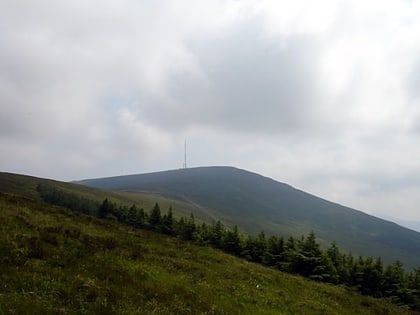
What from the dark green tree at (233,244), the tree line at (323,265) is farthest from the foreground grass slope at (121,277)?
the dark green tree at (233,244)

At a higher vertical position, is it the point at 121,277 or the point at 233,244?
the point at 121,277

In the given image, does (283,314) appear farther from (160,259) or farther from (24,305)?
(24,305)

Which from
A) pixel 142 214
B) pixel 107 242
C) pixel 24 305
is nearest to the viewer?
pixel 24 305

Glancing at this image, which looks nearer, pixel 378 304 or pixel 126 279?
pixel 126 279

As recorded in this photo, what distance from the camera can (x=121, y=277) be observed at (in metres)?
20.6

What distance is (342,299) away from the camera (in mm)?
34094

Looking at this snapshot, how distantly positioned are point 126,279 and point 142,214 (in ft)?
302

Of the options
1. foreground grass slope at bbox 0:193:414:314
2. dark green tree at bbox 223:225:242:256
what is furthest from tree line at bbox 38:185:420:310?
foreground grass slope at bbox 0:193:414:314

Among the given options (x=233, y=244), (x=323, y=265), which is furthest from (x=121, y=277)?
(x=233, y=244)

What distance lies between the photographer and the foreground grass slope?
15945mm

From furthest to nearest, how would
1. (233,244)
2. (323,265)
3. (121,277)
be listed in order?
(233,244) → (323,265) → (121,277)

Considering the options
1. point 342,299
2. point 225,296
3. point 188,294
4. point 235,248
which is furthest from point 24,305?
point 235,248

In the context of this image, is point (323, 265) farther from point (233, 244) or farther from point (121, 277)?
point (121, 277)

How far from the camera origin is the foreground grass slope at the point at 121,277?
52.3 feet
